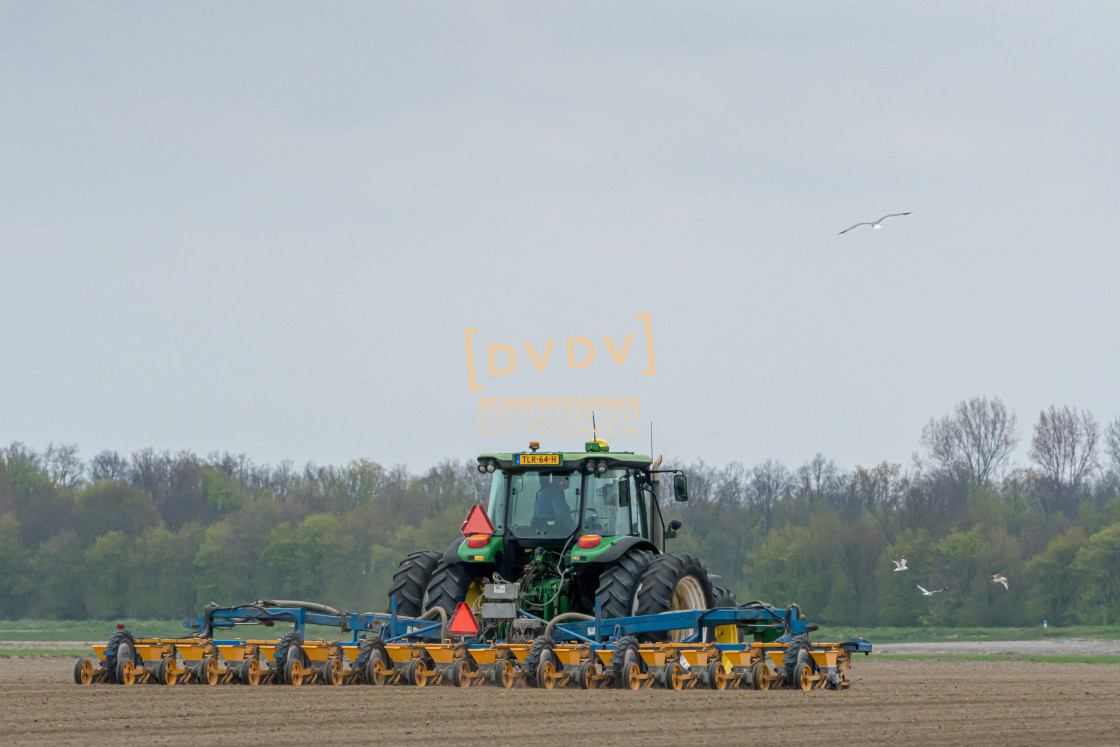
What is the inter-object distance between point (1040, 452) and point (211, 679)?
57.6m

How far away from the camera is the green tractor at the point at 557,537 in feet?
50.3

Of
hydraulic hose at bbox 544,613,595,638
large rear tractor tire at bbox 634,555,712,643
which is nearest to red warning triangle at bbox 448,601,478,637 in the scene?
hydraulic hose at bbox 544,613,595,638

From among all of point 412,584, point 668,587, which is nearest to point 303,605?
point 412,584

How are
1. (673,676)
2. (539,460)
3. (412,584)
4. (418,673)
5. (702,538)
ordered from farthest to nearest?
(702,538), (412,584), (539,460), (418,673), (673,676)

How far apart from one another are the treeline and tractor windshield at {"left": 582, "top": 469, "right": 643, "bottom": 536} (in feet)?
106

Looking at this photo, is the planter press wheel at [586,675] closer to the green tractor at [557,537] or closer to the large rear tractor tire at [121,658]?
the green tractor at [557,537]

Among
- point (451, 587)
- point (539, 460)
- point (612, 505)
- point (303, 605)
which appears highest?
point (539, 460)

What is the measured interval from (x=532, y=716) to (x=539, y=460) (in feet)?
16.1

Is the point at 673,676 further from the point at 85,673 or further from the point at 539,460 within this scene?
the point at 85,673

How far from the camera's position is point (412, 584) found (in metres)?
16.3

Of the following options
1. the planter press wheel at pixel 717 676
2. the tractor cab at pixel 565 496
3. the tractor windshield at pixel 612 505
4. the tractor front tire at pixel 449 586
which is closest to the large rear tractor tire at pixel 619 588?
the tractor cab at pixel 565 496

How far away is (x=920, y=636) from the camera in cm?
4522

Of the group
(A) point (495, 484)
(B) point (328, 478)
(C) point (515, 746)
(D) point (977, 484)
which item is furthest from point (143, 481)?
(C) point (515, 746)

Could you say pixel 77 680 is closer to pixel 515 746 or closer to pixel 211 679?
pixel 211 679
